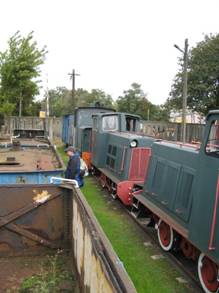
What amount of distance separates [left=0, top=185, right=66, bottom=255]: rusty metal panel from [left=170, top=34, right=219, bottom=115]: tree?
97.6ft

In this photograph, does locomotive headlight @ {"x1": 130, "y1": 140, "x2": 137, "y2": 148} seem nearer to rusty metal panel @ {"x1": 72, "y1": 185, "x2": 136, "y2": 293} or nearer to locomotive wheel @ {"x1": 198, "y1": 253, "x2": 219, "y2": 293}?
locomotive wheel @ {"x1": 198, "y1": 253, "x2": 219, "y2": 293}

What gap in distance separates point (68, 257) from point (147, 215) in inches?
159

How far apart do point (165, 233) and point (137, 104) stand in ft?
209

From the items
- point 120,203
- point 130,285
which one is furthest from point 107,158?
point 130,285

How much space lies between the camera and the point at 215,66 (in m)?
34.6

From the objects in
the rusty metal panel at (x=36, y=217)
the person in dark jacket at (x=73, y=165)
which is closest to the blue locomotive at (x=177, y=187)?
the person in dark jacket at (x=73, y=165)

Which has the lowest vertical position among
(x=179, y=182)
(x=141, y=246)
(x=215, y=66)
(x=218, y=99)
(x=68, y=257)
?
(x=141, y=246)

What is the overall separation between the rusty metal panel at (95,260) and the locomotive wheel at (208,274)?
2019 millimetres

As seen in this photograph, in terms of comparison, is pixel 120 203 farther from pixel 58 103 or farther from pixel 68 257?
pixel 58 103

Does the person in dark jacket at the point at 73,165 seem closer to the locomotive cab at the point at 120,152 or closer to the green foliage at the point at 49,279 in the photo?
the locomotive cab at the point at 120,152

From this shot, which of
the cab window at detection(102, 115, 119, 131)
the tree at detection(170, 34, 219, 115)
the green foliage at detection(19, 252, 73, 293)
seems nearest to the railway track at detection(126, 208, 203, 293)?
the green foliage at detection(19, 252, 73, 293)

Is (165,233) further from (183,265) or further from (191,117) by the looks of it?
(191,117)

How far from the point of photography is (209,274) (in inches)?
239

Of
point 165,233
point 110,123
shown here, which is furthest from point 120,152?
point 165,233
